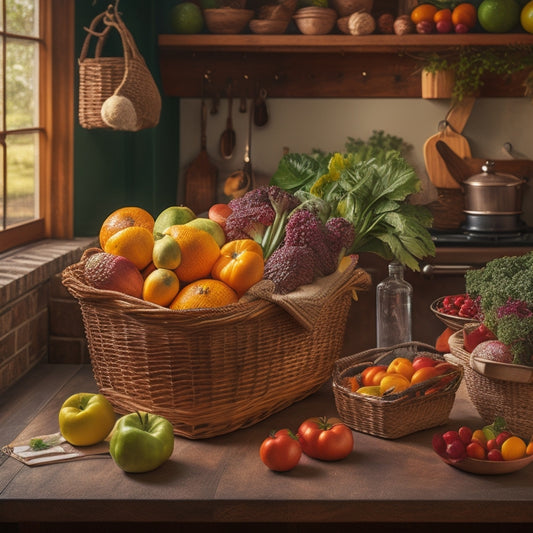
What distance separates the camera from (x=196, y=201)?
3.73 m

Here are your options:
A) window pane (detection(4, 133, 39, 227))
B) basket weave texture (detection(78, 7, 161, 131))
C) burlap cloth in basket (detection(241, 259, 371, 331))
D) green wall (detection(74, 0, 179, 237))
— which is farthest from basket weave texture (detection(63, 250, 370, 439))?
green wall (detection(74, 0, 179, 237))

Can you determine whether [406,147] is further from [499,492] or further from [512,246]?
[499,492]

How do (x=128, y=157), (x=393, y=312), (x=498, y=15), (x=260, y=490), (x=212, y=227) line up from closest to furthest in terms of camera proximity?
(x=260, y=490) → (x=212, y=227) → (x=393, y=312) → (x=128, y=157) → (x=498, y=15)

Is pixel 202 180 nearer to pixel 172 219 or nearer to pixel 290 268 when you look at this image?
pixel 172 219

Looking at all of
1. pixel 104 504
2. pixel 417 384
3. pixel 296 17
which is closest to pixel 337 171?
pixel 417 384

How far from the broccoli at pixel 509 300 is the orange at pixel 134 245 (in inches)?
23.6

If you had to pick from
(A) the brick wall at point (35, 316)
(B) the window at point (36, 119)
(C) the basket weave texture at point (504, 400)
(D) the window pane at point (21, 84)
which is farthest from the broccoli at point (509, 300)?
(D) the window pane at point (21, 84)

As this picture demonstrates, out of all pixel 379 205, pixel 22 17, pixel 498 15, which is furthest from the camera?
pixel 498 15

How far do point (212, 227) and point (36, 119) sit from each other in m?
1.28

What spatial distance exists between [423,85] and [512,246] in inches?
34.2

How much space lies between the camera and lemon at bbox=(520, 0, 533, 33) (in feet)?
11.0

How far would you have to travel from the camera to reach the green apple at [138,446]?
1.20 meters

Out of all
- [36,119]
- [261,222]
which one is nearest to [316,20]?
[36,119]

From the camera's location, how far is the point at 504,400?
1331 millimetres
